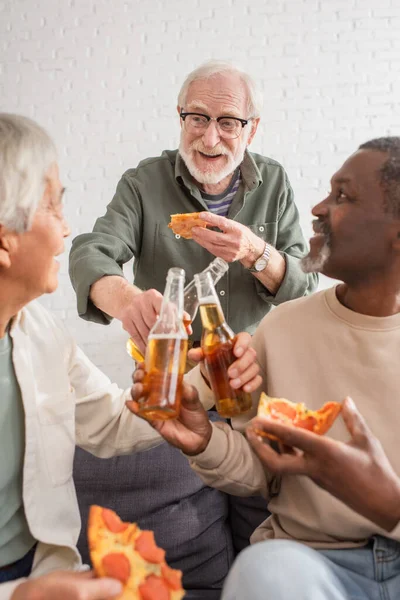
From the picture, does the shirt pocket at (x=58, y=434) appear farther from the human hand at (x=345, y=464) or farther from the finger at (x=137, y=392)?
the human hand at (x=345, y=464)

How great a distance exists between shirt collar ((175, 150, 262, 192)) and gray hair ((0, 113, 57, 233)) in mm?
1307

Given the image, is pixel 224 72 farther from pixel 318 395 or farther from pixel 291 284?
pixel 318 395

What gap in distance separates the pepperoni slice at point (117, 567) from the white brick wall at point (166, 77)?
369cm

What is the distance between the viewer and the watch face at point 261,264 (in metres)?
2.12

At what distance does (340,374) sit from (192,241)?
117cm

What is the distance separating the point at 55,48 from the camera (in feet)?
15.6

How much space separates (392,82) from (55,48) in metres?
2.48

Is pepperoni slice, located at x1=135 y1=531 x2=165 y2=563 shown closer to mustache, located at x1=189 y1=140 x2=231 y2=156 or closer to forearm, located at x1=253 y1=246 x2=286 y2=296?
forearm, located at x1=253 y1=246 x2=286 y2=296

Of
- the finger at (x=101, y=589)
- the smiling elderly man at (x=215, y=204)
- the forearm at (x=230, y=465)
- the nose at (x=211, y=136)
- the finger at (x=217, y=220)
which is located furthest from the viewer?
the nose at (x=211, y=136)

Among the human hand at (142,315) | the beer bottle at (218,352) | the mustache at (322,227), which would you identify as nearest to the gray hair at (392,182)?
the mustache at (322,227)

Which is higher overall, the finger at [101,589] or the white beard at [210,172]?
the white beard at [210,172]

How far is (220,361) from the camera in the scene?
133 cm

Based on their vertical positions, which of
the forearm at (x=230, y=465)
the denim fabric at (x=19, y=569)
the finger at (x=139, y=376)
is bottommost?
the denim fabric at (x=19, y=569)

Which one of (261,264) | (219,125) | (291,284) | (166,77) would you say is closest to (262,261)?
(261,264)
